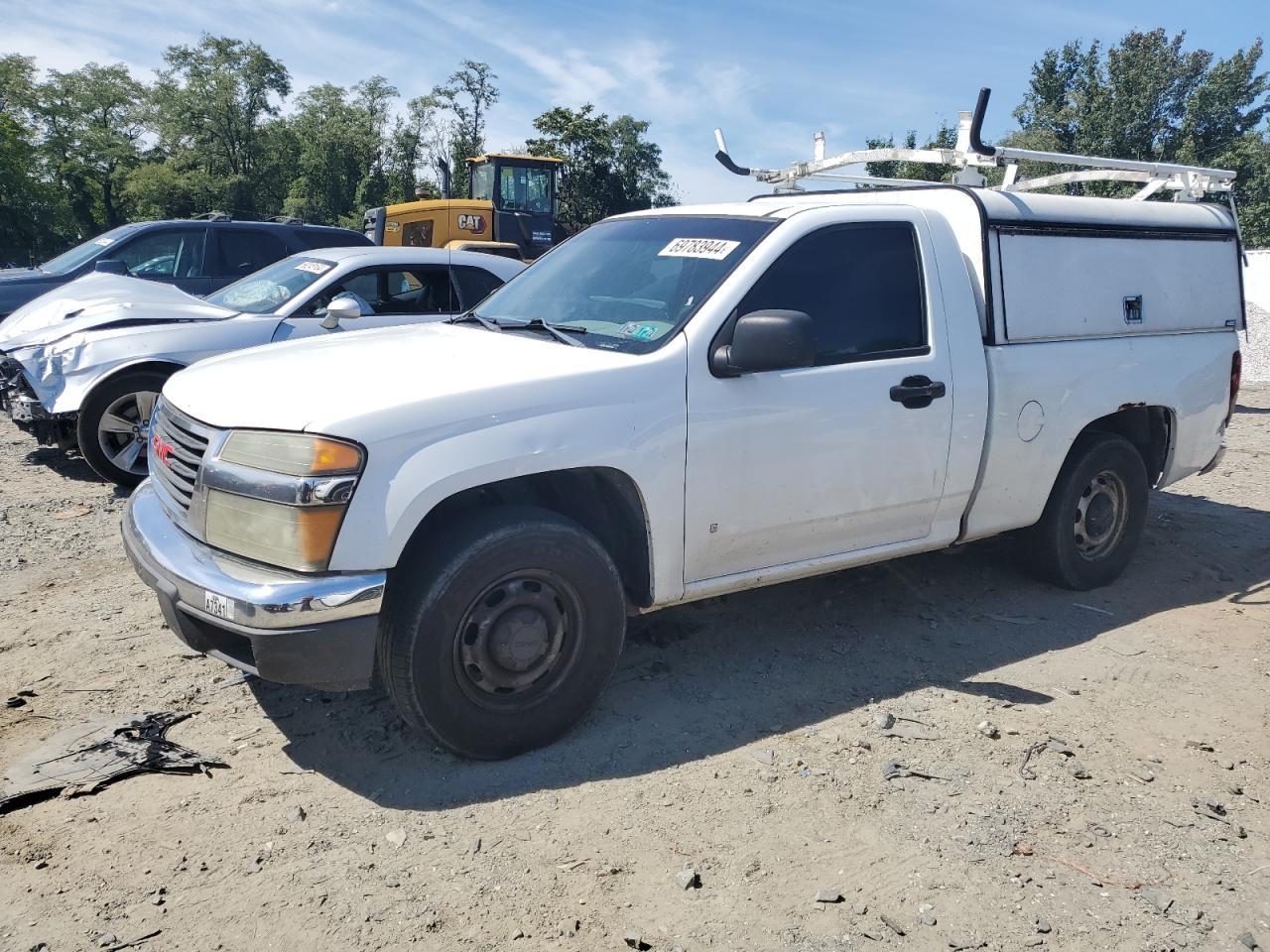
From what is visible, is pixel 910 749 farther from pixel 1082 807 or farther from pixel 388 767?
pixel 388 767

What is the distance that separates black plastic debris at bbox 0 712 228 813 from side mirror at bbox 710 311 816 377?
2287mm

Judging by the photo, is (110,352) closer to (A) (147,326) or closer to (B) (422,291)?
(A) (147,326)

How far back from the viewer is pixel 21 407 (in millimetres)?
6828

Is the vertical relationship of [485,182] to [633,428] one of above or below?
above

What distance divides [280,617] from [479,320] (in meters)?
1.87

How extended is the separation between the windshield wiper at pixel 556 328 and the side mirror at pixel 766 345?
22.9 inches

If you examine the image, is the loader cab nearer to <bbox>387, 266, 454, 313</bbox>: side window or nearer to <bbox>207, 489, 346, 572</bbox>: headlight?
<bbox>387, 266, 454, 313</bbox>: side window

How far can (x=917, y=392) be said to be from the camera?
13.5ft

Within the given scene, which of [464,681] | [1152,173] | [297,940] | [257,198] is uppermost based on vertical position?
[257,198]

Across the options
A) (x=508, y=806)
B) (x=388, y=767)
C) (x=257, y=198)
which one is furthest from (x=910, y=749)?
(x=257, y=198)

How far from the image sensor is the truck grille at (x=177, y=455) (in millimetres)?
3285

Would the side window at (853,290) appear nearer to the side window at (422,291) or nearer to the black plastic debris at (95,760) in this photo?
the black plastic debris at (95,760)

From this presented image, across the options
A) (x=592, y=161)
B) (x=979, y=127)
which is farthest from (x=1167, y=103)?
(x=979, y=127)

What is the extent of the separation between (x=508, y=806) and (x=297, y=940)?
0.79 m
